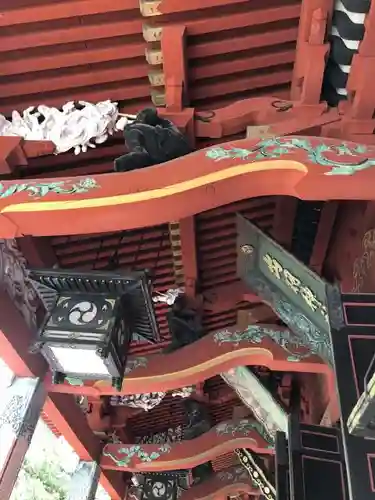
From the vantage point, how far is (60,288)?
3.84m

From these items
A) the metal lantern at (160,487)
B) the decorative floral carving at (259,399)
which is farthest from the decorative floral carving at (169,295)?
the metal lantern at (160,487)

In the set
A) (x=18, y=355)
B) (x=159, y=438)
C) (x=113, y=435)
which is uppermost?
(x=18, y=355)

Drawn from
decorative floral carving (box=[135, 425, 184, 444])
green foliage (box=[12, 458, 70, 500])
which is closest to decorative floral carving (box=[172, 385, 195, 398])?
green foliage (box=[12, 458, 70, 500])

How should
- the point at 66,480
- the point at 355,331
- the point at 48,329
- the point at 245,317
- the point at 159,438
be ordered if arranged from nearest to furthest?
the point at 355,331 → the point at 48,329 → the point at 245,317 → the point at 66,480 → the point at 159,438

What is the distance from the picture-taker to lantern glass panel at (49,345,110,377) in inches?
148

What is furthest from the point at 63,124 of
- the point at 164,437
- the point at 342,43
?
the point at 164,437

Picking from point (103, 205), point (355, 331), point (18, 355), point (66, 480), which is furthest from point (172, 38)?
point (66, 480)

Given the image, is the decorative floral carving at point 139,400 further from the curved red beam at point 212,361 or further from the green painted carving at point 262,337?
the green painted carving at point 262,337

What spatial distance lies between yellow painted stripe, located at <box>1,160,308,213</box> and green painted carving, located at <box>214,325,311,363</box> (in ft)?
8.46

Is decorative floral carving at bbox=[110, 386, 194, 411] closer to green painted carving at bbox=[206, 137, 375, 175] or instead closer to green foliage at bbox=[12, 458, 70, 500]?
green foliage at bbox=[12, 458, 70, 500]

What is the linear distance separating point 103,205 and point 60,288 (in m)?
1.46

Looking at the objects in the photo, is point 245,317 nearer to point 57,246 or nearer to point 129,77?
point 57,246

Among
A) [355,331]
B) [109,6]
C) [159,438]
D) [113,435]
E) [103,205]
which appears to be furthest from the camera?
[159,438]

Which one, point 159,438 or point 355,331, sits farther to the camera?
point 159,438
